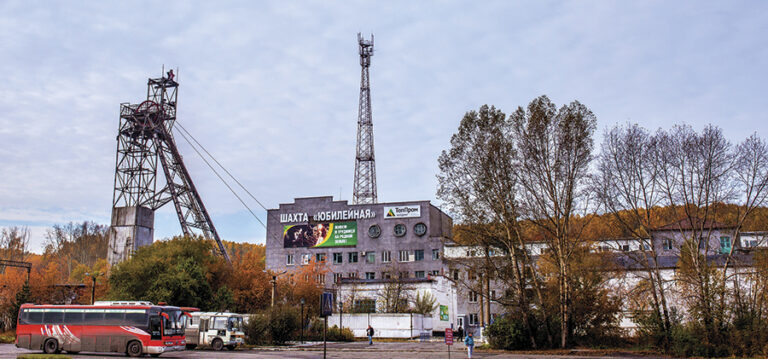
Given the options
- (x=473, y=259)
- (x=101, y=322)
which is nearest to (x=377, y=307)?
(x=473, y=259)

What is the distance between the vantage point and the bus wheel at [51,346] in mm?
30438

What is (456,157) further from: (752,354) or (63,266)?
(63,266)

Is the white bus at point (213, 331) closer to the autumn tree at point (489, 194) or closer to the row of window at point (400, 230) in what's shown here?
the autumn tree at point (489, 194)

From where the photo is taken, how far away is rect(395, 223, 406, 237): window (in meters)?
76.2

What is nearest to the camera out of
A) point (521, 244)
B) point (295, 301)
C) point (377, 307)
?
point (521, 244)

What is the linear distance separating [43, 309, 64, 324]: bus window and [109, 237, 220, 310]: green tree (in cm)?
1268


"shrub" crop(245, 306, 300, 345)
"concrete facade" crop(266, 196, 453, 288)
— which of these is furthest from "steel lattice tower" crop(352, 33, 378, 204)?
"shrub" crop(245, 306, 300, 345)

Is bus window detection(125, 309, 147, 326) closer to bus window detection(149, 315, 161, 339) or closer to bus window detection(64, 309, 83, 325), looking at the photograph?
A: bus window detection(149, 315, 161, 339)

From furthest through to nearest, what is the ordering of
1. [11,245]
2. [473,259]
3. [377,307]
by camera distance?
[11,245], [377,307], [473,259]

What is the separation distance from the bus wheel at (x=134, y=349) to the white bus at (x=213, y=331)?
279 inches

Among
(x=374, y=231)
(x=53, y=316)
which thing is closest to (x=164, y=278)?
(x=53, y=316)

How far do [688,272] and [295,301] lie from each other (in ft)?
139

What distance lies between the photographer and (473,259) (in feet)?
125

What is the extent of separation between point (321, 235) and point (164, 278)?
35576mm
